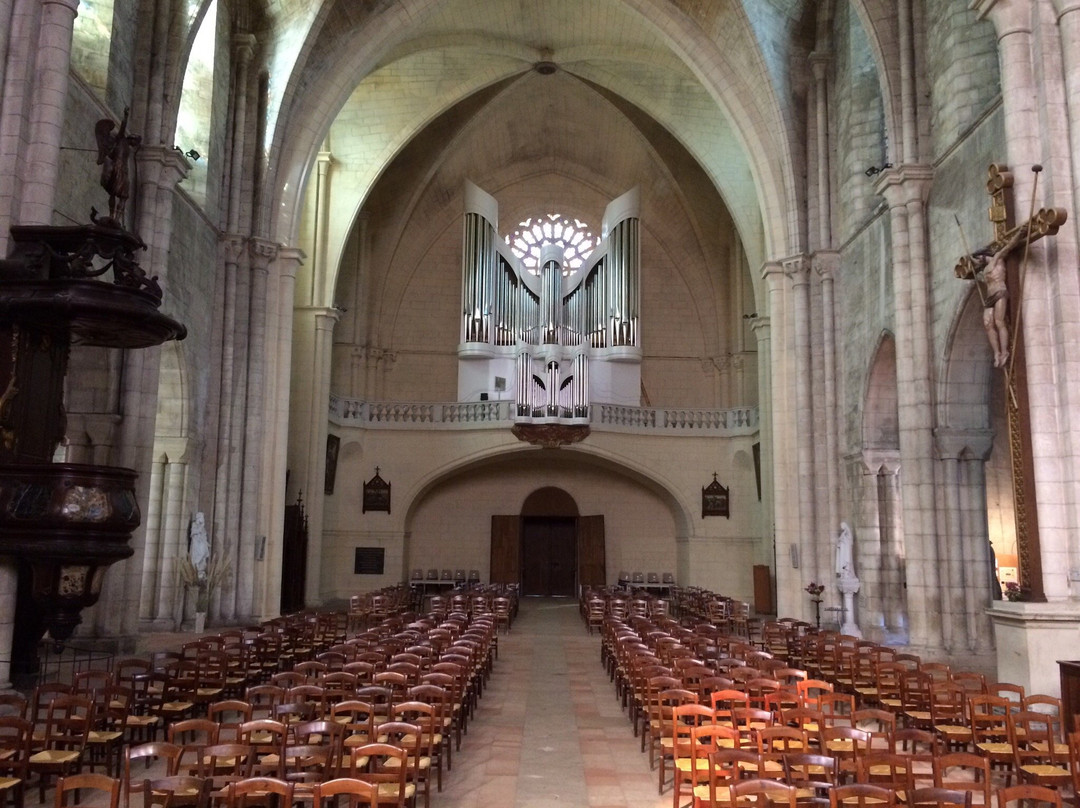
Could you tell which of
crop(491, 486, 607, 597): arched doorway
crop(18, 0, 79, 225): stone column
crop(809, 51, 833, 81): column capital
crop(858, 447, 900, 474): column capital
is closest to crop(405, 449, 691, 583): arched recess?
crop(491, 486, 607, 597): arched doorway

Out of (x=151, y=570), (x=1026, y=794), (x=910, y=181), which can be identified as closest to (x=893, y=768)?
(x=1026, y=794)

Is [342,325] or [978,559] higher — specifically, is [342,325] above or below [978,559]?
above

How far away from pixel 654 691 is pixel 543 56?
73.3 ft

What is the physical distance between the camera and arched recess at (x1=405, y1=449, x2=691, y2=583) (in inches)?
1173

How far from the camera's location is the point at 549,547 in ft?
101

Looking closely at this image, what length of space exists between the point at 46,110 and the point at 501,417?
18.4 metres

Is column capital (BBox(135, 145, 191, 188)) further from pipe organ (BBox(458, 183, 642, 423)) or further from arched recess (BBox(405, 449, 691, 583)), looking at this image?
arched recess (BBox(405, 449, 691, 583))

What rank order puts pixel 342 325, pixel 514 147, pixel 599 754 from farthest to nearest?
pixel 514 147 → pixel 342 325 → pixel 599 754

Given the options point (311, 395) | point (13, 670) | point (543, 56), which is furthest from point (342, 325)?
point (13, 670)

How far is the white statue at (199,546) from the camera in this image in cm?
1703

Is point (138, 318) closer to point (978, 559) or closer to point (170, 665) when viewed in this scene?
point (170, 665)

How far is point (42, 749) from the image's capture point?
6.98 meters

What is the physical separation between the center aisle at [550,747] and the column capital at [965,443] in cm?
629

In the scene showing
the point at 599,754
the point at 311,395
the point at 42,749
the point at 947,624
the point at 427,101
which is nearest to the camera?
the point at 42,749
